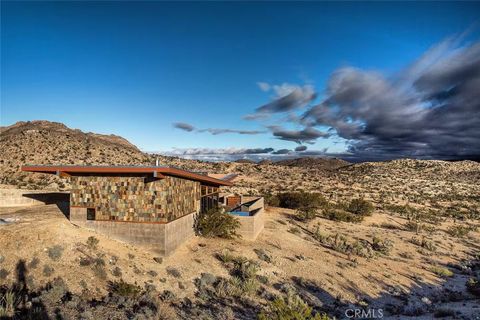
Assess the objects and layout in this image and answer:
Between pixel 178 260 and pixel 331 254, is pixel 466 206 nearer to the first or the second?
pixel 331 254

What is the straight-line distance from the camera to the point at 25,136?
61.2 m

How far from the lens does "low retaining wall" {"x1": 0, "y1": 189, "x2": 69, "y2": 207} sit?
26.4m

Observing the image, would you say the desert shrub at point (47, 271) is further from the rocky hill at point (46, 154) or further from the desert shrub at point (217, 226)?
the rocky hill at point (46, 154)

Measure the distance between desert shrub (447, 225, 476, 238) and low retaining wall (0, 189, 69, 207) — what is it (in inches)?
1390

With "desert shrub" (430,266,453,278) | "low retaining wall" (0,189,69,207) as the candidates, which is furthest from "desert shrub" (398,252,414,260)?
"low retaining wall" (0,189,69,207)

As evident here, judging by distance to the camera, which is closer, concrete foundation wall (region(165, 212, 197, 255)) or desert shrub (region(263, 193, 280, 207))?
concrete foundation wall (region(165, 212, 197, 255))

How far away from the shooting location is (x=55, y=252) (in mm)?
14266

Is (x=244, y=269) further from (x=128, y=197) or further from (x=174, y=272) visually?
(x=128, y=197)

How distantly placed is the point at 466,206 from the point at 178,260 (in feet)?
154

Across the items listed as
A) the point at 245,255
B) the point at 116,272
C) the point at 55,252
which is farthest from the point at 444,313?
the point at 55,252

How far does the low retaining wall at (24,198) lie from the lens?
2644 cm

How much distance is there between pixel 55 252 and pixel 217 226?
934cm

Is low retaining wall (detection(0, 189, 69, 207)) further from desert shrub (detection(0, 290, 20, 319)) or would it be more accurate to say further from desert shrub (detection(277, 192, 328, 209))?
desert shrub (detection(277, 192, 328, 209))

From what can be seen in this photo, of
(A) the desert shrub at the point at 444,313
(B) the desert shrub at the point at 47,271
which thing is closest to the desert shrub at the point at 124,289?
(B) the desert shrub at the point at 47,271
